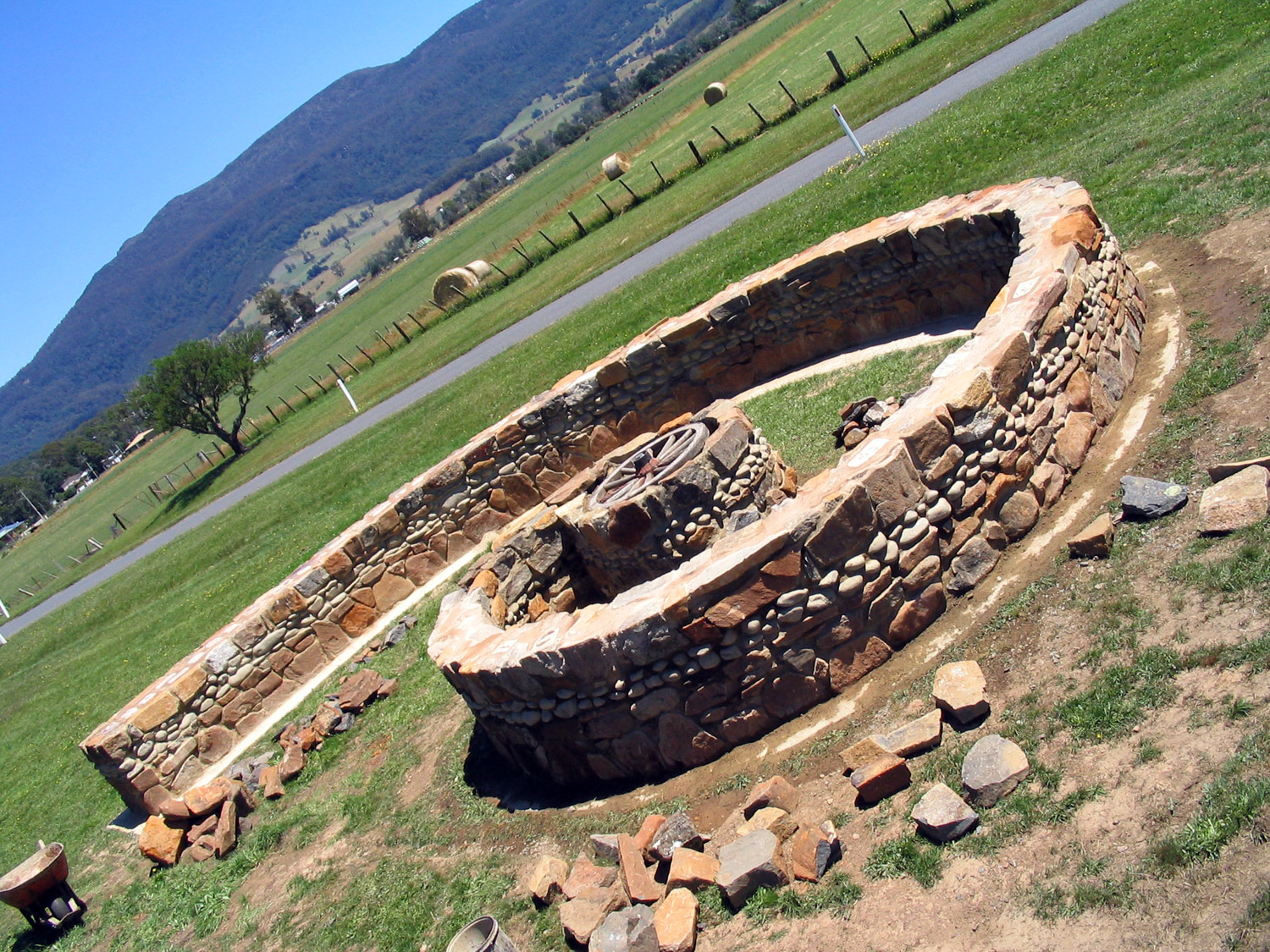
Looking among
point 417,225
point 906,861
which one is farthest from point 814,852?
point 417,225

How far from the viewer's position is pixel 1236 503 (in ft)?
16.4

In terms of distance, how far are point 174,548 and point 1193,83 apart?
27490 millimetres

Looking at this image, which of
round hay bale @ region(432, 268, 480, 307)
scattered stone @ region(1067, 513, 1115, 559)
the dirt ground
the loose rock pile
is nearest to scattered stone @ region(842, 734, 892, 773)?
the loose rock pile

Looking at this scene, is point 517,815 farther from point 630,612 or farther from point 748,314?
point 748,314

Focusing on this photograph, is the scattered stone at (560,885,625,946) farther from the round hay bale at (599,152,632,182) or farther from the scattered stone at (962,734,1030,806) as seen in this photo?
the round hay bale at (599,152,632,182)

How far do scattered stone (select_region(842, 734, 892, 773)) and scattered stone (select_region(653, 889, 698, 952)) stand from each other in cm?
122

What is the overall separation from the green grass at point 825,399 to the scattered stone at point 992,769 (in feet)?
16.5

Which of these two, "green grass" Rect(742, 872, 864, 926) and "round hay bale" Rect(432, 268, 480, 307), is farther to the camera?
"round hay bale" Rect(432, 268, 480, 307)

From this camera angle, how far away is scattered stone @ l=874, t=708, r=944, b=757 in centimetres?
495

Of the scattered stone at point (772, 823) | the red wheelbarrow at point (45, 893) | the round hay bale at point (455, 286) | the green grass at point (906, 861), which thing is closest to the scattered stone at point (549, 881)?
the scattered stone at point (772, 823)

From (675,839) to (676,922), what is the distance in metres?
0.66

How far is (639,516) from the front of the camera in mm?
8492

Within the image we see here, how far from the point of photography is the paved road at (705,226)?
743 inches

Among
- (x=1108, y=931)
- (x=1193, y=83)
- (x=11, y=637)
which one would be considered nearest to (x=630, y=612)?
(x=1108, y=931)
